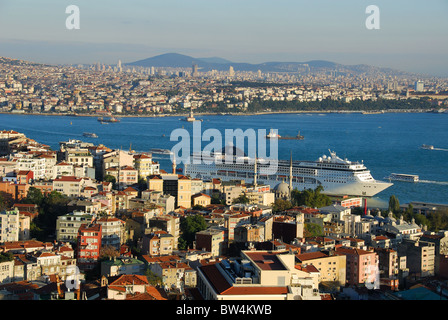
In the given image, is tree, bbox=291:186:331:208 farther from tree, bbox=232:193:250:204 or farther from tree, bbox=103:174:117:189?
tree, bbox=103:174:117:189

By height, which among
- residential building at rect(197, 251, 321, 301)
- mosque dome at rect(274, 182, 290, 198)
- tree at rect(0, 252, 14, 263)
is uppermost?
residential building at rect(197, 251, 321, 301)

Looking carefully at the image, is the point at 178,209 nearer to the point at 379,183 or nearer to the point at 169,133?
the point at 379,183

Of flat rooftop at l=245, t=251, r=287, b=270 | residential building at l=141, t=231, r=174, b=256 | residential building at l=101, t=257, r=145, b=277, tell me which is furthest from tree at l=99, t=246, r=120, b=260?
flat rooftop at l=245, t=251, r=287, b=270

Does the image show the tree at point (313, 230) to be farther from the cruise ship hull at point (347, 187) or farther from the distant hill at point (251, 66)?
the distant hill at point (251, 66)

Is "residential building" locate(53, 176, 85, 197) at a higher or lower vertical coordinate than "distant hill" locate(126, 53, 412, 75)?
lower

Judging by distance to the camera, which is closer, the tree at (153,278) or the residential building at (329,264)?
the tree at (153,278)

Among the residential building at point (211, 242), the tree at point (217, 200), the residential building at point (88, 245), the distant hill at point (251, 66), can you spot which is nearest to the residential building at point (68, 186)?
the tree at point (217, 200)
